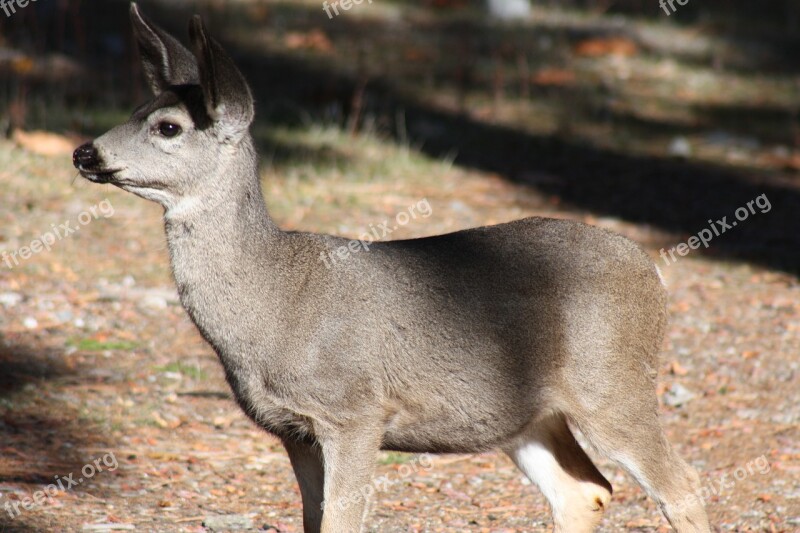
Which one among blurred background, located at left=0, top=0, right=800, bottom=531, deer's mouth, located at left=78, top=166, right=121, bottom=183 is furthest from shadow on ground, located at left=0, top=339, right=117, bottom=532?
deer's mouth, located at left=78, top=166, right=121, bottom=183

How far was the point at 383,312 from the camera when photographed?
4934mm

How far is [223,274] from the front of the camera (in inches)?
191

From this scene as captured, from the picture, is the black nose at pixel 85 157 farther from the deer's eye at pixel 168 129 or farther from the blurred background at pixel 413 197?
the blurred background at pixel 413 197

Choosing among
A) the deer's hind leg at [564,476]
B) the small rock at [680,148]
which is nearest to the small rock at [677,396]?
the deer's hind leg at [564,476]

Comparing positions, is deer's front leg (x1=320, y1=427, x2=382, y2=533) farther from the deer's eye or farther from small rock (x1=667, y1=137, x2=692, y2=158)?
small rock (x1=667, y1=137, x2=692, y2=158)

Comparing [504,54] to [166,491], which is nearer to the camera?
[166,491]

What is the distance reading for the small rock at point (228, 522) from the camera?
5461mm

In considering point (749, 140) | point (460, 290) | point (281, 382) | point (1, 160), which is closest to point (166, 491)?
point (281, 382)

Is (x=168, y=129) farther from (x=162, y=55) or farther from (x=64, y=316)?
(x=64, y=316)

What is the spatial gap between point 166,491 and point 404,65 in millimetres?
8912

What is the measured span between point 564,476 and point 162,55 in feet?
8.59

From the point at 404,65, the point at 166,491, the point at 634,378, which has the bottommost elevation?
the point at 404,65

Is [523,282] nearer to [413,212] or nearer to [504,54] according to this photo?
[413,212]

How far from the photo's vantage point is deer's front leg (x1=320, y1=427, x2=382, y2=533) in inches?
186
